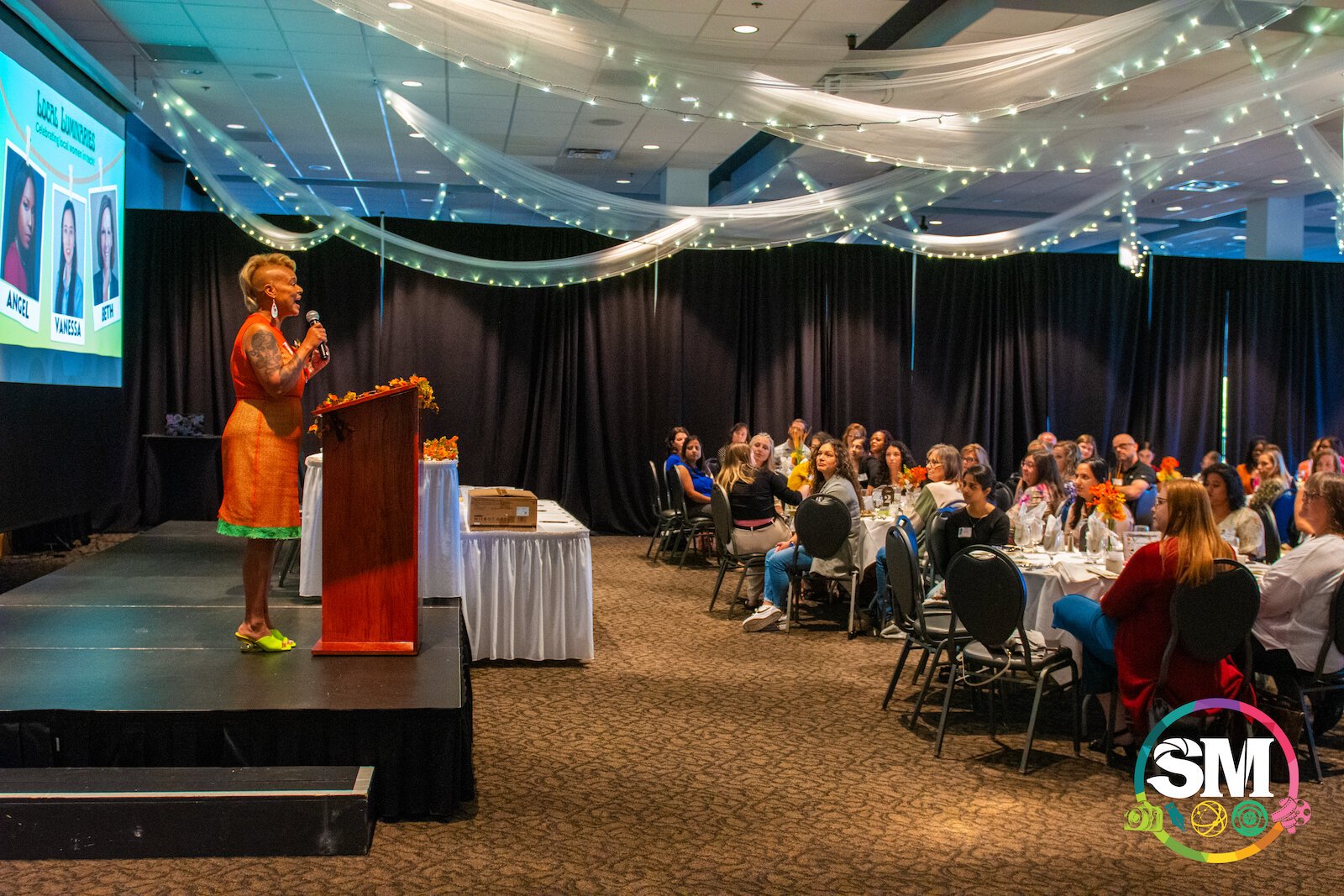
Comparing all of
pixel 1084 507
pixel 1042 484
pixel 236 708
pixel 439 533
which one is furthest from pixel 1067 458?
pixel 236 708

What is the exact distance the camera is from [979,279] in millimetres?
13562

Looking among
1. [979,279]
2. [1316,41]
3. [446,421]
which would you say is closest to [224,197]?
[446,421]

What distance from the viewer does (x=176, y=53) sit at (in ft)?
29.4

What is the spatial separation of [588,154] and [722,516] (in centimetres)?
542

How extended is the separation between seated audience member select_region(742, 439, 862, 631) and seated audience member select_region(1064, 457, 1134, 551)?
1.28 meters

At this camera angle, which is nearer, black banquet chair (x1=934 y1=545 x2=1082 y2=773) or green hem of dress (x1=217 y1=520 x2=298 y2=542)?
green hem of dress (x1=217 y1=520 x2=298 y2=542)

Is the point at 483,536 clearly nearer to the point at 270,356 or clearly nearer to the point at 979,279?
the point at 270,356

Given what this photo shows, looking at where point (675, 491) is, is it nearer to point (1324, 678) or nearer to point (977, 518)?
point (977, 518)

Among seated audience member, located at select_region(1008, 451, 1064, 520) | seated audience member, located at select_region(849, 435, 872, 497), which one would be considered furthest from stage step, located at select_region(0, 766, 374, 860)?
seated audience member, located at select_region(849, 435, 872, 497)

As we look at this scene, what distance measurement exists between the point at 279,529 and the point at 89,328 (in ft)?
17.6

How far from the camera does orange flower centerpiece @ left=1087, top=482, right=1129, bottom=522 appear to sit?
5.77 m

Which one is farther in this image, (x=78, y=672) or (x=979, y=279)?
(x=979, y=279)

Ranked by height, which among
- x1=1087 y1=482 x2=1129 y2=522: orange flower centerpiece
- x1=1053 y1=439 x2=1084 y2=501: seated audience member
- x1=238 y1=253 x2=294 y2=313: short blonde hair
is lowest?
x1=1087 y1=482 x2=1129 y2=522: orange flower centerpiece

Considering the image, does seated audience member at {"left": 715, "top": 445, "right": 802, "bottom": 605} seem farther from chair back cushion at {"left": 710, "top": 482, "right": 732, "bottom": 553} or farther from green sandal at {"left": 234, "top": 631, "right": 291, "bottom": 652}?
green sandal at {"left": 234, "top": 631, "right": 291, "bottom": 652}
